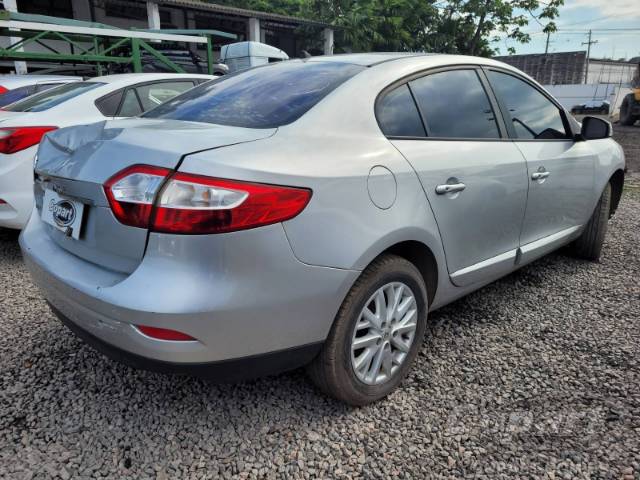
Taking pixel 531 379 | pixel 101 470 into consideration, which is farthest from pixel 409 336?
pixel 101 470

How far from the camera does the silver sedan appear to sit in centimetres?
155

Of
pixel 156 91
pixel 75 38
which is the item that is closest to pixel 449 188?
pixel 156 91

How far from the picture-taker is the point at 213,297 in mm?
1538

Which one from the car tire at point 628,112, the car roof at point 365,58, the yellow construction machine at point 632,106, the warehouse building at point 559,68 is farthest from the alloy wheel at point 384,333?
the warehouse building at point 559,68

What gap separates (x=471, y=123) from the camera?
255 cm

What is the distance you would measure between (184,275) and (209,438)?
0.77 meters

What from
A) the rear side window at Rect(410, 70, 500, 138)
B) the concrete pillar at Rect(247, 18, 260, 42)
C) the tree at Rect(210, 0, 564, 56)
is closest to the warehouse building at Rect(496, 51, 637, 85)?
the tree at Rect(210, 0, 564, 56)

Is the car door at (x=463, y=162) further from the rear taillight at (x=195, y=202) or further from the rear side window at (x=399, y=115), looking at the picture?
the rear taillight at (x=195, y=202)

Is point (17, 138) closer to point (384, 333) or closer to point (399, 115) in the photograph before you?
point (399, 115)

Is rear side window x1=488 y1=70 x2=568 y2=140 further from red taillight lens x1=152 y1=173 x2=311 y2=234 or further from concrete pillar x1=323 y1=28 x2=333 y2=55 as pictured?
Answer: concrete pillar x1=323 y1=28 x2=333 y2=55

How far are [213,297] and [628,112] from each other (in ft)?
72.2

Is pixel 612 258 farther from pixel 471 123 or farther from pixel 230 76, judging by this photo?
pixel 230 76

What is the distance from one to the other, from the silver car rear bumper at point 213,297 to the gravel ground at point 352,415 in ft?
1.50

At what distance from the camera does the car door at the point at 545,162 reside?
9.30 ft
